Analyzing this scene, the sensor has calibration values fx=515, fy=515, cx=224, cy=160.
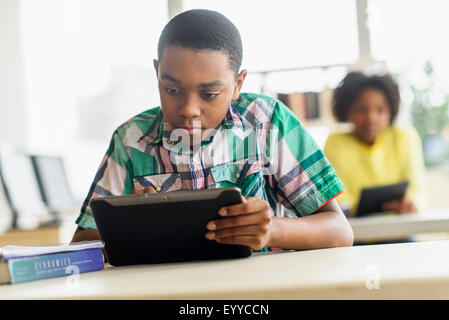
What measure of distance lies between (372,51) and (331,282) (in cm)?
331

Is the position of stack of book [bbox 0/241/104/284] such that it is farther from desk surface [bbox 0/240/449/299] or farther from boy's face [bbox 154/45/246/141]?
boy's face [bbox 154/45/246/141]

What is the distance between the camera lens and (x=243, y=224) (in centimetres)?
85

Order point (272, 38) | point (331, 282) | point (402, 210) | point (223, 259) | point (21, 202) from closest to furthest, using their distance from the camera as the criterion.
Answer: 1. point (331, 282)
2. point (223, 259)
3. point (402, 210)
4. point (21, 202)
5. point (272, 38)

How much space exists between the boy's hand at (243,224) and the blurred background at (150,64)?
1.99 metres

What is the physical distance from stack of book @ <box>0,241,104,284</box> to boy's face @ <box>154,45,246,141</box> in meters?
0.32

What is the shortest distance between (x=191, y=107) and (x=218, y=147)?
0.20 metres

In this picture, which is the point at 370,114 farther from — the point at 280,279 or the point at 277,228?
the point at 280,279

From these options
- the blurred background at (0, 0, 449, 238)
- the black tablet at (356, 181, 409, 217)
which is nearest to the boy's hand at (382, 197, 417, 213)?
the black tablet at (356, 181, 409, 217)

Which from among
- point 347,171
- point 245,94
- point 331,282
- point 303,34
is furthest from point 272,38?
point 331,282

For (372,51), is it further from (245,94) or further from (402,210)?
(245,94)

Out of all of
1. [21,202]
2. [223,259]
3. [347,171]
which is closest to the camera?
[223,259]

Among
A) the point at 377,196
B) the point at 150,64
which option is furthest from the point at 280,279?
the point at 150,64

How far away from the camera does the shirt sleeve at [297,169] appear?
1.16 metres

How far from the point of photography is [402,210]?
222 cm
